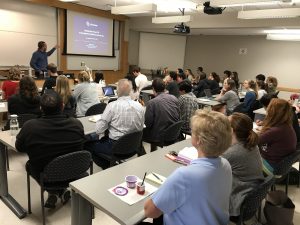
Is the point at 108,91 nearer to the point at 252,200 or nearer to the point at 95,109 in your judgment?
the point at 95,109

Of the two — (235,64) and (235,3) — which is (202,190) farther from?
(235,64)

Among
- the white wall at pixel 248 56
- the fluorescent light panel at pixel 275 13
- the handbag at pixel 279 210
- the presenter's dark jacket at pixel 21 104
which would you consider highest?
the fluorescent light panel at pixel 275 13

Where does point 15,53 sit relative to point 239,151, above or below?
above

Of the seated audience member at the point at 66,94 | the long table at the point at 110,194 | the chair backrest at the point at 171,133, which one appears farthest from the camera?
the seated audience member at the point at 66,94

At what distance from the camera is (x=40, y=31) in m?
7.48

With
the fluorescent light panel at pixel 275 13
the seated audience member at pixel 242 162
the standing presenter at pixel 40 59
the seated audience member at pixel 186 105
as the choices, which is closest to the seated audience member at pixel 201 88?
the fluorescent light panel at pixel 275 13

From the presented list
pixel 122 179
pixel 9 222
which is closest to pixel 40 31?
pixel 9 222

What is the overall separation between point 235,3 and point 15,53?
18.5 feet

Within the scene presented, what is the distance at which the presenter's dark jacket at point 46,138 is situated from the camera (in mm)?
2109

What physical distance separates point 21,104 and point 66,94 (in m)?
0.64

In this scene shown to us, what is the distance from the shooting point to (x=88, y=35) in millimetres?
8797

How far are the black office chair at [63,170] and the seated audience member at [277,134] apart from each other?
5.76 feet

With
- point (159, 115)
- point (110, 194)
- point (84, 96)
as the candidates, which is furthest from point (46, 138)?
point (84, 96)

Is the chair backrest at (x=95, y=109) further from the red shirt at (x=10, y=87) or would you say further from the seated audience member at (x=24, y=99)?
the red shirt at (x=10, y=87)
